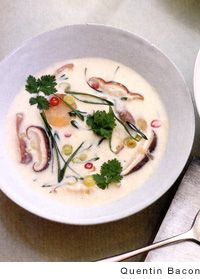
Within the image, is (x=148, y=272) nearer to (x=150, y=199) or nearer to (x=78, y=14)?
(x=150, y=199)

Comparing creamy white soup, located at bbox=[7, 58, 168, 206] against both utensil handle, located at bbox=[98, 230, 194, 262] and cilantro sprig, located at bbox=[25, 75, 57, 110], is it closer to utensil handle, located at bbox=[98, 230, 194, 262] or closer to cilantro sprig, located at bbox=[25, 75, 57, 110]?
cilantro sprig, located at bbox=[25, 75, 57, 110]

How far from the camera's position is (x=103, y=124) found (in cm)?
116

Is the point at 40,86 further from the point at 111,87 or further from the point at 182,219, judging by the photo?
the point at 182,219

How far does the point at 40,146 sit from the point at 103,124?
13cm

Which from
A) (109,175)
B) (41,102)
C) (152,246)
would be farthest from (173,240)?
(41,102)

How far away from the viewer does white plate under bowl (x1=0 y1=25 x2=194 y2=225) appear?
1085 mm

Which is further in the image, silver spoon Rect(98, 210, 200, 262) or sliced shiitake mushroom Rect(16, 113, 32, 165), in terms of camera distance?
sliced shiitake mushroom Rect(16, 113, 32, 165)

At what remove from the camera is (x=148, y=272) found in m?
1.04

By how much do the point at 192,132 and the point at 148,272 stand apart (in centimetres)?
28

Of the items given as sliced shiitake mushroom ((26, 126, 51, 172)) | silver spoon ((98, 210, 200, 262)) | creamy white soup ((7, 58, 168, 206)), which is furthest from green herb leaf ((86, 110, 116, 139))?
silver spoon ((98, 210, 200, 262))

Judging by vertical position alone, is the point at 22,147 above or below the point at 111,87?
below

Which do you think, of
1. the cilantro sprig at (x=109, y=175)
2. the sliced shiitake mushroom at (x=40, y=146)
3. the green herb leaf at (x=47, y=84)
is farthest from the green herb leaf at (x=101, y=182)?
the green herb leaf at (x=47, y=84)

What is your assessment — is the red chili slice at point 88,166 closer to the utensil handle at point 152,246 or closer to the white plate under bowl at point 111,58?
the white plate under bowl at point 111,58

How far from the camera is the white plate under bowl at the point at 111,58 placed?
42.7 inches
